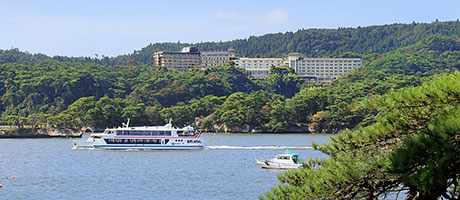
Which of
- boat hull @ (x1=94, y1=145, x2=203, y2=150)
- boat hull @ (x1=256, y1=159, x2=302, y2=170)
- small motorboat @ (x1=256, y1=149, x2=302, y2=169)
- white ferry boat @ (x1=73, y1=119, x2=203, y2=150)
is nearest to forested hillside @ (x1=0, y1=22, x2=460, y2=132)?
white ferry boat @ (x1=73, y1=119, x2=203, y2=150)

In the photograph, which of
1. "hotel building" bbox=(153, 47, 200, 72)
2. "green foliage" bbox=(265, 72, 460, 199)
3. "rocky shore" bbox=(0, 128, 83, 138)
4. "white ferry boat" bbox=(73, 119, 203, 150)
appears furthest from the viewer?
"hotel building" bbox=(153, 47, 200, 72)

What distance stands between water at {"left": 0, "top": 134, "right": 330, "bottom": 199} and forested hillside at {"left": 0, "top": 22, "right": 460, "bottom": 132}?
3683 cm

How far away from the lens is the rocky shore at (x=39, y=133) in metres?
95.6

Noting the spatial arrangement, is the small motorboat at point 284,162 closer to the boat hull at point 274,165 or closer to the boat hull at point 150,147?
the boat hull at point 274,165

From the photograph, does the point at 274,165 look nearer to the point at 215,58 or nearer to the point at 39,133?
the point at 39,133

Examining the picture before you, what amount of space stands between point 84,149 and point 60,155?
622 centimetres

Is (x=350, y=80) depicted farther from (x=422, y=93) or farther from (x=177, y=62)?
(x=422, y=93)

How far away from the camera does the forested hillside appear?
10269cm

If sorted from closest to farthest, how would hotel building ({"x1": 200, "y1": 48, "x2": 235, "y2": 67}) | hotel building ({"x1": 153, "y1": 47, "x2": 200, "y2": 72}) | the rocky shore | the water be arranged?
the water < the rocky shore < hotel building ({"x1": 153, "y1": 47, "x2": 200, "y2": 72}) < hotel building ({"x1": 200, "y1": 48, "x2": 235, "y2": 67})

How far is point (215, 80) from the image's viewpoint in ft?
465

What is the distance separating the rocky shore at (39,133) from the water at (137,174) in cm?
2981

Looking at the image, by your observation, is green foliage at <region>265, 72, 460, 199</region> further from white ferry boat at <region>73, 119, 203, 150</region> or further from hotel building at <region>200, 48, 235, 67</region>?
hotel building at <region>200, 48, 235, 67</region>

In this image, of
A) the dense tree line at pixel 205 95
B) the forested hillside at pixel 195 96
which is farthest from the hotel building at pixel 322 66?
the dense tree line at pixel 205 95

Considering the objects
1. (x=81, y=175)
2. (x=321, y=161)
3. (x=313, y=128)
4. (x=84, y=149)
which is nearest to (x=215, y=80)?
(x=313, y=128)
